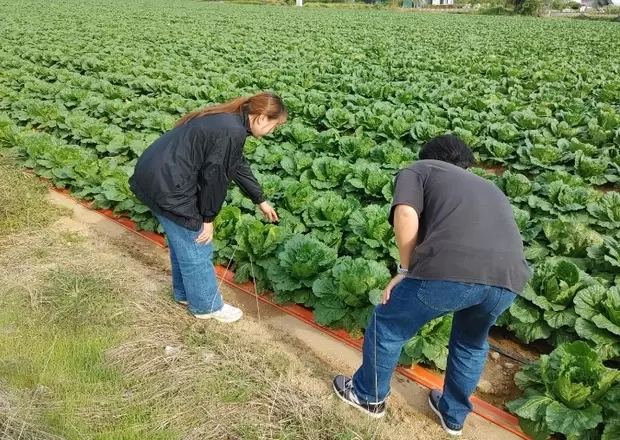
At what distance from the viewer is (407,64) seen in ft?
44.8

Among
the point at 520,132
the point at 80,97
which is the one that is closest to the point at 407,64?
the point at 520,132

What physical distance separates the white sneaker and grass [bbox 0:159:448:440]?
71 mm

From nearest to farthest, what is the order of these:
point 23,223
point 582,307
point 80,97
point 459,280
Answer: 1. point 459,280
2. point 582,307
3. point 23,223
4. point 80,97

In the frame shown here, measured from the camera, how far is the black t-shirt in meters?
1.99

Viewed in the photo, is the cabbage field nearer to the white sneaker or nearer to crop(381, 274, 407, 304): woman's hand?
the white sneaker

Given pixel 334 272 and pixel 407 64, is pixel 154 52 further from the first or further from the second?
pixel 334 272

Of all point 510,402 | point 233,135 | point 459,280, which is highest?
point 233,135

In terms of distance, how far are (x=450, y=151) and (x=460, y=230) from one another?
39 cm

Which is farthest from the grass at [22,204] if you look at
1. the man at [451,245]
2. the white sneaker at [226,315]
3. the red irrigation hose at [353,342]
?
the man at [451,245]

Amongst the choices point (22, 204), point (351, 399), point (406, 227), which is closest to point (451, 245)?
point (406, 227)

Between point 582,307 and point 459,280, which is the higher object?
point 459,280

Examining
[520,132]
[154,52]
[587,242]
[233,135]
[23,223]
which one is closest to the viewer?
[233,135]

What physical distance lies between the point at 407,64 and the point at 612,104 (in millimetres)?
5825

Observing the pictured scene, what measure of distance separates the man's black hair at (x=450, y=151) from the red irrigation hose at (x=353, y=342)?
1584 mm
